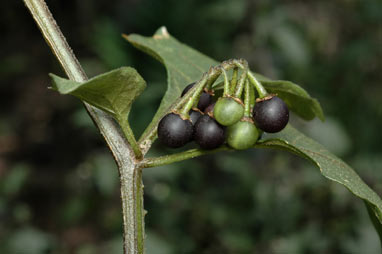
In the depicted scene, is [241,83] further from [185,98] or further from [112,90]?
[112,90]

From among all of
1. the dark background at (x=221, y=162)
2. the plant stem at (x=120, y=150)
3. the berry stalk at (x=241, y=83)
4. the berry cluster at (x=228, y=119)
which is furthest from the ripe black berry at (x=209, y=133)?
the dark background at (x=221, y=162)

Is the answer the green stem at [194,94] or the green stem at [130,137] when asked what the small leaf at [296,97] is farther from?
the green stem at [130,137]

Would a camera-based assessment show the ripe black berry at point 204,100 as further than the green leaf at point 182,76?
No

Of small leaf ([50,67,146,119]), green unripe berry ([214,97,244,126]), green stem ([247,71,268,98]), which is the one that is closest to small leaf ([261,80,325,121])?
green stem ([247,71,268,98])

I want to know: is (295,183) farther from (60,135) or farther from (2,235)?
(60,135)

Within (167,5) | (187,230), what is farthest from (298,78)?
(187,230)

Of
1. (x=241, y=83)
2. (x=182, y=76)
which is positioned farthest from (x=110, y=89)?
(x=182, y=76)
